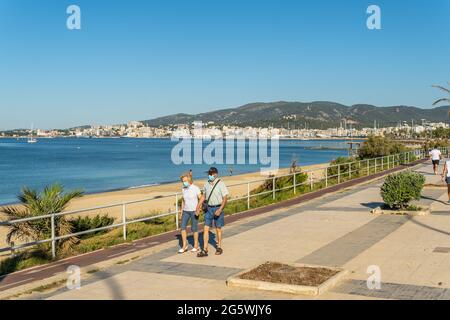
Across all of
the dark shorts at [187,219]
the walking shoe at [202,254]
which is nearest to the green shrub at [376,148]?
the dark shorts at [187,219]

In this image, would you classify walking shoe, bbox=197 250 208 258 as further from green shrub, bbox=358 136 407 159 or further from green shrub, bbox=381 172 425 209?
green shrub, bbox=358 136 407 159

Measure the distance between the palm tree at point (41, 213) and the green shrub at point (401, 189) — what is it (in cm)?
809

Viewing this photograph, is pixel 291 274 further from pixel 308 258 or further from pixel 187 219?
pixel 187 219

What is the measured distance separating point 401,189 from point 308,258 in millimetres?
6035

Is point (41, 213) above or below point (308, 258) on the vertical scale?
above

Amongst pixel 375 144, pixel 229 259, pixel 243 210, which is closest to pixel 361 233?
pixel 229 259

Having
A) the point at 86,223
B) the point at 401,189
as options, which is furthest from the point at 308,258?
the point at 401,189

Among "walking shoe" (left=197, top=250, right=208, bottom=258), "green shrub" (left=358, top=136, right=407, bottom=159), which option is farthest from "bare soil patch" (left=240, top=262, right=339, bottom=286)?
"green shrub" (left=358, top=136, right=407, bottom=159)

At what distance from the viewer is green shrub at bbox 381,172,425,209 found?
14.2 metres

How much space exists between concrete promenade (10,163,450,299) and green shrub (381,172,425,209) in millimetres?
710

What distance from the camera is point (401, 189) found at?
46.6ft
